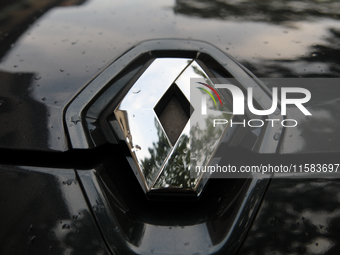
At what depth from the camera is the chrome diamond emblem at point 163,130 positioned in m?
0.85

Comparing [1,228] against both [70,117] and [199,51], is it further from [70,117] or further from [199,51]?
[199,51]

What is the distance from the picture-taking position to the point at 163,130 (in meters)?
0.90

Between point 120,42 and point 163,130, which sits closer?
point 163,130

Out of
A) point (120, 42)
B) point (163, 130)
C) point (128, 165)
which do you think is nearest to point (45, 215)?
point (128, 165)

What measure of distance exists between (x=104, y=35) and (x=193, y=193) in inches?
27.8

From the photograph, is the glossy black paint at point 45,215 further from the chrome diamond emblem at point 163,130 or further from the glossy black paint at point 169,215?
the chrome diamond emblem at point 163,130

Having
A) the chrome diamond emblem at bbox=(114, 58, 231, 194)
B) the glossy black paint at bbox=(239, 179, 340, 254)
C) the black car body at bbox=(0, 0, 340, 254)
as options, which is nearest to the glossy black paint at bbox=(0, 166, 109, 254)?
the black car body at bbox=(0, 0, 340, 254)

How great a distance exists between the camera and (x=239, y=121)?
3.00 feet


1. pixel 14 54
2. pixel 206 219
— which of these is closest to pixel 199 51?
pixel 206 219

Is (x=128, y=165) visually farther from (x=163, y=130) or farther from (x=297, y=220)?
(x=297, y=220)

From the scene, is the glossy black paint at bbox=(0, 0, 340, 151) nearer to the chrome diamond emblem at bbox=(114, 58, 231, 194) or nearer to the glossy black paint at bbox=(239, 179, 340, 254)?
the chrome diamond emblem at bbox=(114, 58, 231, 194)

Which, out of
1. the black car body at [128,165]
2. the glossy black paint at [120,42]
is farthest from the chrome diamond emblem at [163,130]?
the glossy black paint at [120,42]

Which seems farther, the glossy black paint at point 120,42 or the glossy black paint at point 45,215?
the glossy black paint at point 120,42

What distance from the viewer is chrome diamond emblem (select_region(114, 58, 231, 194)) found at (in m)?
0.85
